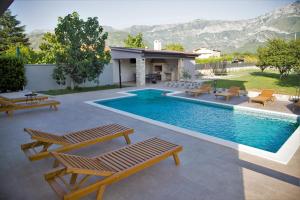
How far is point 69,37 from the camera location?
16750 millimetres

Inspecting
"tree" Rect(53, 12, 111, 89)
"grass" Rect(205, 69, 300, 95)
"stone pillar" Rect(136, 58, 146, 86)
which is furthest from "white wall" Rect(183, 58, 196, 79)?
"tree" Rect(53, 12, 111, 89)

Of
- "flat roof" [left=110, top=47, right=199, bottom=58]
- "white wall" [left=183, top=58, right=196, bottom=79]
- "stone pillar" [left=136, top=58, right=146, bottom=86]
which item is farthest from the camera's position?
"white wall" [left=183, top=58, right=196, bottom=79]

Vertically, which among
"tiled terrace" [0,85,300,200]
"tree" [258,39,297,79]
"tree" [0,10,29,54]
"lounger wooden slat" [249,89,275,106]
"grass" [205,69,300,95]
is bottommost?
"tiled terrace" [0,85,300,200]

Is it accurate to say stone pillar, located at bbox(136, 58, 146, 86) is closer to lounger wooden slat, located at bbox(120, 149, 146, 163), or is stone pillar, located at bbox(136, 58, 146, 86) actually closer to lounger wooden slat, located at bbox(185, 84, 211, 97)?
lounger wooden slat, located at bbox(185, 84, 211, 97)

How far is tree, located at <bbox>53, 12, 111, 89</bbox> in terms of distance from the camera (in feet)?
54.6

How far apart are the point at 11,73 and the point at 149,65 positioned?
619 inches

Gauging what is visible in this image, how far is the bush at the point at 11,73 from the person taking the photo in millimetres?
15836

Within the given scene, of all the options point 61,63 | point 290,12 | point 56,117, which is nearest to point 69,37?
point 61,63

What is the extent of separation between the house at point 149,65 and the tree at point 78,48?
406cm

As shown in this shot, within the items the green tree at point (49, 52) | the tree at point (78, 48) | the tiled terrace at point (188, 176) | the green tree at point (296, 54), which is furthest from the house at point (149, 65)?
the tiled terrace at point (188, 176)

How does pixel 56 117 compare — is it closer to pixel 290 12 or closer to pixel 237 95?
pixel 237 95

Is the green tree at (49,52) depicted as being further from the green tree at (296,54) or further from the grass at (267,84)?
the green tree at (296,54)

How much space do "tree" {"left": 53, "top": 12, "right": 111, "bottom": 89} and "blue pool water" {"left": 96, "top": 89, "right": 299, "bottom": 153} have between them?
490 cm

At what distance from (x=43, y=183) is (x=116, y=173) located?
5.57ft
